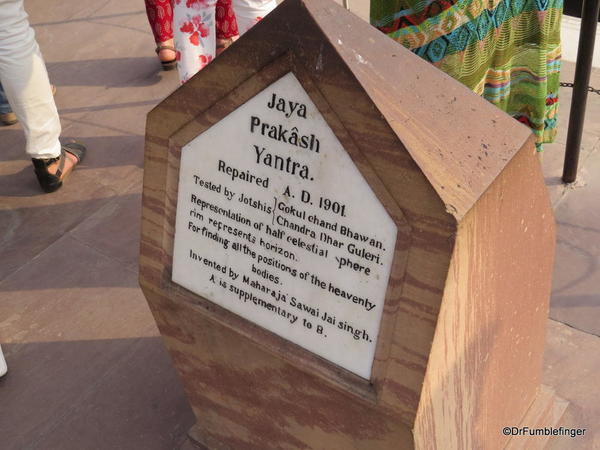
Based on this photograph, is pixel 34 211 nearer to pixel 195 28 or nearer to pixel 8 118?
pixel 8 118

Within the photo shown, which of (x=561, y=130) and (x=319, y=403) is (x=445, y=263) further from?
(x=561, y=130)

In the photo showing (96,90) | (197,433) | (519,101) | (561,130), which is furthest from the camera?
(96,90)

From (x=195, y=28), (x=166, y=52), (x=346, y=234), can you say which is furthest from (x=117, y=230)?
(x=346, y=234)

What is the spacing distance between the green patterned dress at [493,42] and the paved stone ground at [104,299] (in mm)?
630

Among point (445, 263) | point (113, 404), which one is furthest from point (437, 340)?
point (113, 404)

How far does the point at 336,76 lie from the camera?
134cm

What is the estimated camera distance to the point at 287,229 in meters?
1.58

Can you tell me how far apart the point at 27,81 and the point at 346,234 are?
2.38m

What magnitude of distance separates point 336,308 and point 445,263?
0.29 m

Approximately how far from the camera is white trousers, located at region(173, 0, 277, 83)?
Result: 317 centimetres

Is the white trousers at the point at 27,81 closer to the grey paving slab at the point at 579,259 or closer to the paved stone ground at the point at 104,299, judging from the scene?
the paved stone ground at the point at 104,299

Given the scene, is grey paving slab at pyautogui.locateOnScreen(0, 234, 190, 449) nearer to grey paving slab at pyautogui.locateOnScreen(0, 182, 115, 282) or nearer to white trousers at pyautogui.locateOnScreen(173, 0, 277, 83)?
grey paving slab at pyautogui.locateOnScreen(0, 182, 115, 282)

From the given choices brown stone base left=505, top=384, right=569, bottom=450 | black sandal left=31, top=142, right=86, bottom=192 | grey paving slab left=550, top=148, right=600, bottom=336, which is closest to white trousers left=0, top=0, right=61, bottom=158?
black sandal left=31, top=142, right=86, bottom=192

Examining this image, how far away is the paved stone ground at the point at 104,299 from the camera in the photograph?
254 cm
